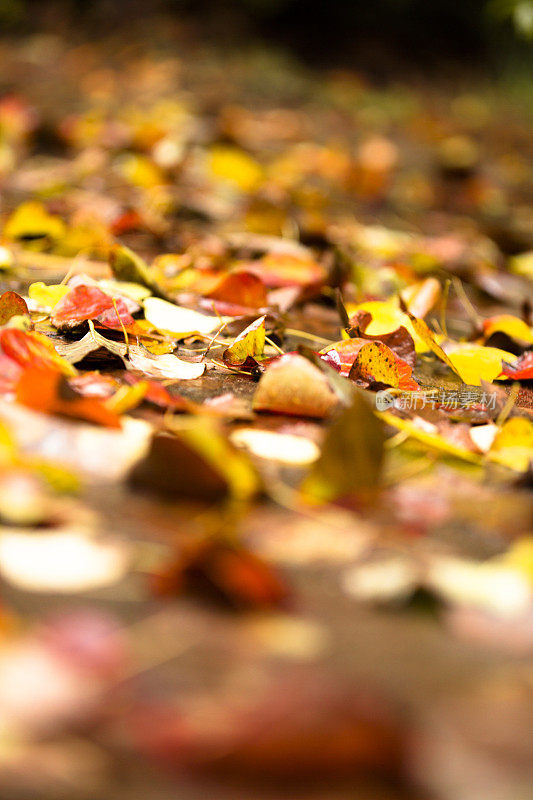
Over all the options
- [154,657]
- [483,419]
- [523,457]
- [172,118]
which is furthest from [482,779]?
[172,118]

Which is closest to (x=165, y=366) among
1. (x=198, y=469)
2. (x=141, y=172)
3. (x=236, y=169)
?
(x=198, y=469)

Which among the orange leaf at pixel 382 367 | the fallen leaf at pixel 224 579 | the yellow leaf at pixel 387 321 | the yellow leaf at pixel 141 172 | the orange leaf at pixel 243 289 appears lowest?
the yellow leaf at pixel 141 172

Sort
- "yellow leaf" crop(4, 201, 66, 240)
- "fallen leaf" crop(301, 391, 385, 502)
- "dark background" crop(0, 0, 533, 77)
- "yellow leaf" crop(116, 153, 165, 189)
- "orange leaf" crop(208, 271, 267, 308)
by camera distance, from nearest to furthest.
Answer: "fallen leaf" crop(301, 391, 385, 502) < "orange leaf" crop(208, 271, 267, 308) < "yellow leaf" crop(4, 201, 66, 240) < "yellow leaf" crop(116, 153, 165, 189) < "dark background" crop(0, 0, 533, 77)

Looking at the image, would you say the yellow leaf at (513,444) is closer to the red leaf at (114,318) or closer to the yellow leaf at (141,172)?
the red leaf at (114,318)

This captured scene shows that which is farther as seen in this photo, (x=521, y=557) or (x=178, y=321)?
(x=178, y=321)

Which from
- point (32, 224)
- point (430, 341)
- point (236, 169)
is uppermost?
point (430, 341)

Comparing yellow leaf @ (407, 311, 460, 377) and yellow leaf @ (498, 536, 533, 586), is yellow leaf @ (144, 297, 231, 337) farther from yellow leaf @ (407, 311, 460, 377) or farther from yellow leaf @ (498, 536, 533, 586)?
yellow leaf @ (498, 536, 533, 586)

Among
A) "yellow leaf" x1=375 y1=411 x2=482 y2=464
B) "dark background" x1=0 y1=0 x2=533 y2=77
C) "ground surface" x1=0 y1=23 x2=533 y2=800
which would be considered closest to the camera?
→ "ground surface" x1=0 y1=23 x2=533 y2=800

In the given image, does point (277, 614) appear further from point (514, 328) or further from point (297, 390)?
point (514, 328)

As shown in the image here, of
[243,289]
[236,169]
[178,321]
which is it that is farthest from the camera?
A: [236,169]

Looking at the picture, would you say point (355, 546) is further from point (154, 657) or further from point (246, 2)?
point (246, 2)

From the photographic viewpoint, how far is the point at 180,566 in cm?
48

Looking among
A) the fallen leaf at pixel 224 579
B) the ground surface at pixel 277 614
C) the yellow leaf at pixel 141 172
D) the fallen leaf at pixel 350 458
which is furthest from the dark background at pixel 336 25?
the fallen leaf at pixel 224 579

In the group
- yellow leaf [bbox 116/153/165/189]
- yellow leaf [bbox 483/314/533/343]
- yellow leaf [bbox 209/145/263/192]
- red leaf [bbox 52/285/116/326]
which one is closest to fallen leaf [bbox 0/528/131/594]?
red leaf [bbox 52/285/116/326]
